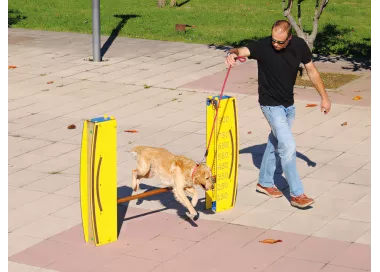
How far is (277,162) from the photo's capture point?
1127cm

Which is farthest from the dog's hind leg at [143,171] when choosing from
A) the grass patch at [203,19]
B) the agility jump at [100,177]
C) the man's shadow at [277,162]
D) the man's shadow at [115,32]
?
the grass patch at [203,19]

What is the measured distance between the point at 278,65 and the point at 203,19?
581 inches

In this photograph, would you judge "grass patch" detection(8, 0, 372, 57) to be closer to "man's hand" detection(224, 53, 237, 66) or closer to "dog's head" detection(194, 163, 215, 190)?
"man's hand" detection(224, 53, 237, 66)

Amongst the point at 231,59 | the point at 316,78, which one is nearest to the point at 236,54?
the point at 231,59

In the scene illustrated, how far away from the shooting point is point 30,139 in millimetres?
12344

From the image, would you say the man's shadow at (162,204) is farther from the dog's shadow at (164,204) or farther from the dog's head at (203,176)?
the dog's head at (203,176)

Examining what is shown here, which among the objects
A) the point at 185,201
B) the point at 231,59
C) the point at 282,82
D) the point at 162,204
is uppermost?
the point at 231,59

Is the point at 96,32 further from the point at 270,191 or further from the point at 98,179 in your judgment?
the point at 98,179

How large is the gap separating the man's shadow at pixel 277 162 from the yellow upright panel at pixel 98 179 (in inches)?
99.7

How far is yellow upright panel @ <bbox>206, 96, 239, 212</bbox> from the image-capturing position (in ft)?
30.1

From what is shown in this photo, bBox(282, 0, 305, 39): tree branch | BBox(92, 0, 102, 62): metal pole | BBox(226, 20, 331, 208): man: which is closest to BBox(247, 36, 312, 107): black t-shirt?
BBox(226, 20, 331, 208): man

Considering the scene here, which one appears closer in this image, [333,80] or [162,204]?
[162,204]

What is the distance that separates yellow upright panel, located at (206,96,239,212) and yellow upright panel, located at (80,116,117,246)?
137 centimetres

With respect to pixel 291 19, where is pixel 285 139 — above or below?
below
